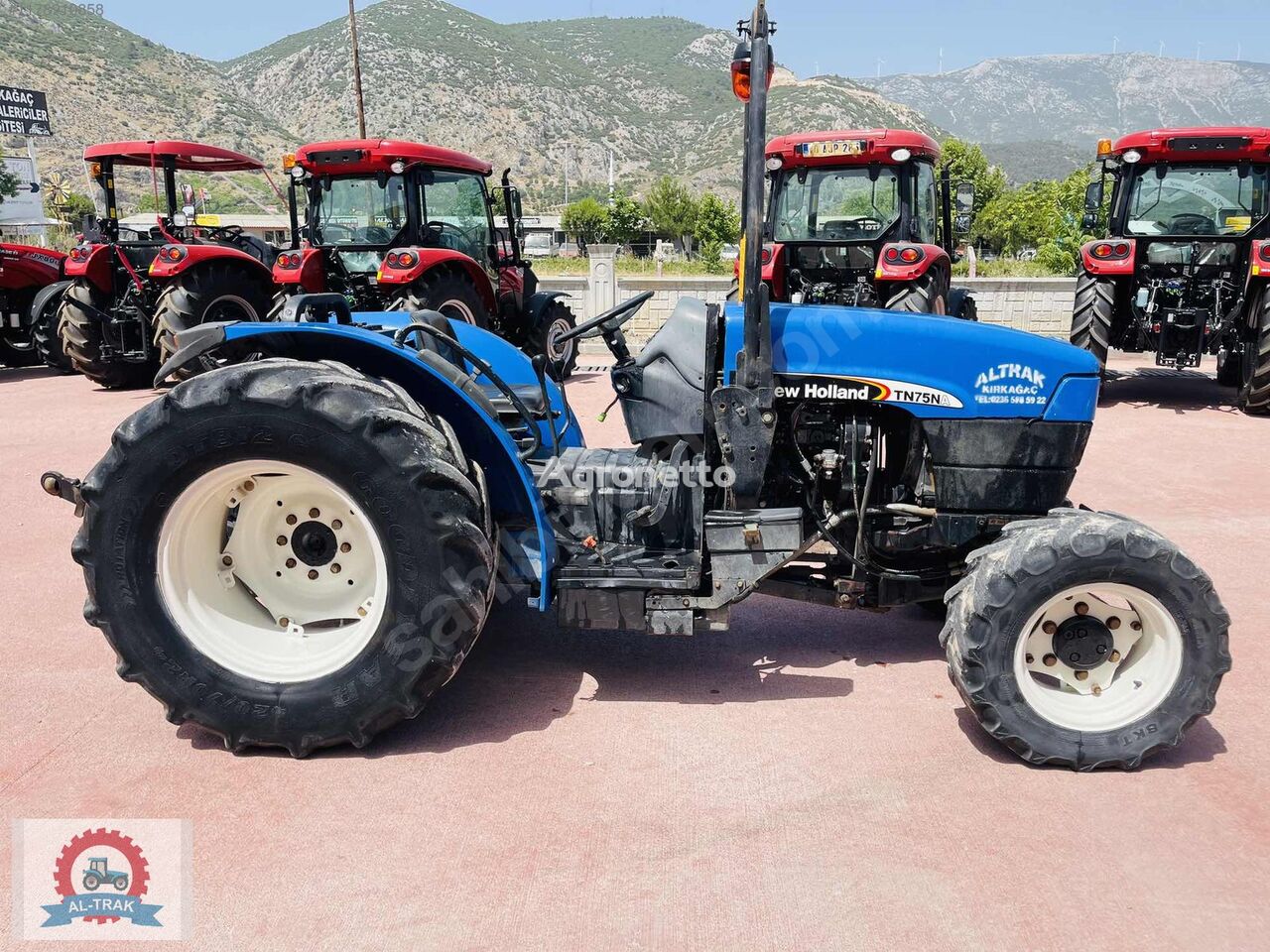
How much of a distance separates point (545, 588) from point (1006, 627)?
1.43 metres

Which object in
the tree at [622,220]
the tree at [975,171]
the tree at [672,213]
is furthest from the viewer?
the tree at [672,213]

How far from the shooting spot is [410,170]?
9766 millimetres

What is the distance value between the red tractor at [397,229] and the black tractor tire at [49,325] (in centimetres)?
370

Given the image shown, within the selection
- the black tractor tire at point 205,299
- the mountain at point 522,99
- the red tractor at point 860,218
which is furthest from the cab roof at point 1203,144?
the mountain at point 522,99

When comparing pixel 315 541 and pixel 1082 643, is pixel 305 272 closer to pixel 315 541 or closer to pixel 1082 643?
pixel 315 541

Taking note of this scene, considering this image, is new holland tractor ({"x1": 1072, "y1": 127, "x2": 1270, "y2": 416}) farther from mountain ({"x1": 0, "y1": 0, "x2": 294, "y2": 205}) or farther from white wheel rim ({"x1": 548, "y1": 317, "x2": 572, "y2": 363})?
mountain ({"x1": 0, "y1": 0, "x2": 294, "y2": 205})

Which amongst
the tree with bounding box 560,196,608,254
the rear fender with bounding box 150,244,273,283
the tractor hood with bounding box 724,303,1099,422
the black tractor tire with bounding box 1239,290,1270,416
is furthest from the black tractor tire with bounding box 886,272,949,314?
the tree with bounding box 560,196,608,254

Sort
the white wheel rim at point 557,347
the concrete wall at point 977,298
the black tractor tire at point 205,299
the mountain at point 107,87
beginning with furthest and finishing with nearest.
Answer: the mountain at point 107,87 < the concrete wall at point 977,298 < the black tractor tire at point 205,299 < the white wheel rim at point 557,347

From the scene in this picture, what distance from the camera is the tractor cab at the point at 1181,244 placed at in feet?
32.3

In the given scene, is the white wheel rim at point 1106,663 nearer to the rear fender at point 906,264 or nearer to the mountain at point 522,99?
the rear fender at point 906,264

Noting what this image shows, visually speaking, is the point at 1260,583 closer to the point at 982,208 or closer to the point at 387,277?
the point at 387,277

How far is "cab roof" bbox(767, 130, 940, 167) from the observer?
9.23 meters

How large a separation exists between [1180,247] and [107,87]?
72.6m

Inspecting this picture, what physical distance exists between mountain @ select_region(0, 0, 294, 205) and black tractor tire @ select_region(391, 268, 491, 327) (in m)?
57.3
